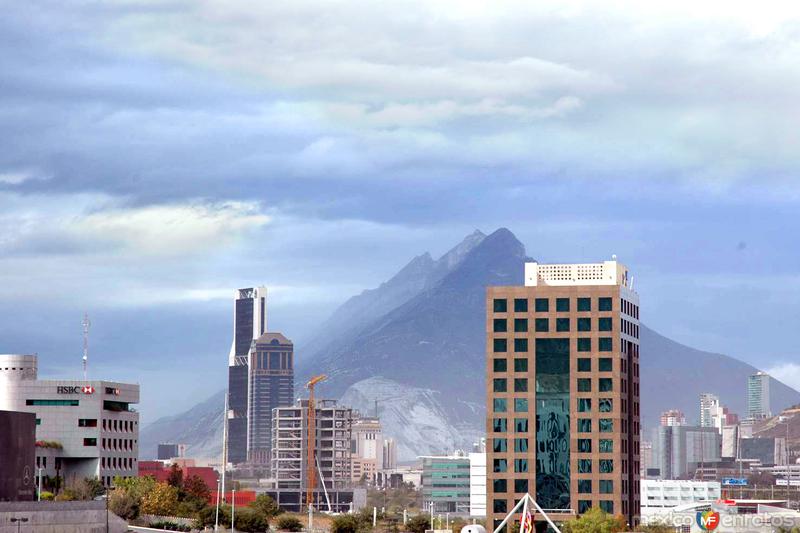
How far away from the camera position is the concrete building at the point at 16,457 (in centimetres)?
18862

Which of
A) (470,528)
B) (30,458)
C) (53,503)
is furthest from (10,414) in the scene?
(470,528)

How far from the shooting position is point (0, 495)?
18638 centimetres

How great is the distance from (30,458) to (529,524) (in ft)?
213

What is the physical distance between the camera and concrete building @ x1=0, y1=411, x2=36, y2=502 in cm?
18862

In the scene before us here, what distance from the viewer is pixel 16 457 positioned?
7525 inches

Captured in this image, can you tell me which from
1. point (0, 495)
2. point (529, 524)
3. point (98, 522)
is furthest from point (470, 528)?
point (0, 495)

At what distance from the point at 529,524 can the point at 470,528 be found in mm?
9602

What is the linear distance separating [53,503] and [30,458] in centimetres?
1735

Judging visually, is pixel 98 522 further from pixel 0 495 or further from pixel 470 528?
pixel 470 528

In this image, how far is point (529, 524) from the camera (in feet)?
656

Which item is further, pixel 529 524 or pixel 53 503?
pixel 529 524

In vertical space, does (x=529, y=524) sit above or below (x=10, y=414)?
below

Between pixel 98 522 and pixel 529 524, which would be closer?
pixel 98 522

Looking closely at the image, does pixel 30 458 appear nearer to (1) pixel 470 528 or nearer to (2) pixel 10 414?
(2) pixel 10 414
